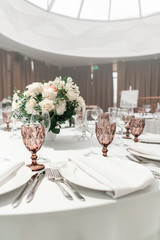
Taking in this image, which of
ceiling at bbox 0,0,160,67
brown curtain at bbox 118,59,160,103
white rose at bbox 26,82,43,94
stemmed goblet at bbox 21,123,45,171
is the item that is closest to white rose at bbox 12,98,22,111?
white rose at bbox 26,82,43,94

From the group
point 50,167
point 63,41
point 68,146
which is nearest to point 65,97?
point 68,146

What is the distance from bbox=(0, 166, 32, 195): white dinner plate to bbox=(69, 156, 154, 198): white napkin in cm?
19

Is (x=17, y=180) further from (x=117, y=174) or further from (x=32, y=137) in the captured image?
(x=117, y=174)

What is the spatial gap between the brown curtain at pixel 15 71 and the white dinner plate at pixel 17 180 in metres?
6.76

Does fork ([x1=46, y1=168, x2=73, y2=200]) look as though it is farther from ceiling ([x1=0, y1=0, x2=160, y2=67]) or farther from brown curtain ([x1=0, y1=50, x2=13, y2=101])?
brown curtain ([x1=0, y1=50, x2=13, y2=101])

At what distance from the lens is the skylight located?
6064 millimetres

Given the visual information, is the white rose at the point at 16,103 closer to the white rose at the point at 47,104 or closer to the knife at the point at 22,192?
the white rose at the point at 47,104

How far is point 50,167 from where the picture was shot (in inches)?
31.2

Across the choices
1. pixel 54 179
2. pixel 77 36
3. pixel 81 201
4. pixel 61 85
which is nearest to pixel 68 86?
pixel 61 85

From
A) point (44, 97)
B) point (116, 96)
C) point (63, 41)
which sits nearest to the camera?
point (44, 97)

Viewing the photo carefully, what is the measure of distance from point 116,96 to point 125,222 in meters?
8.99

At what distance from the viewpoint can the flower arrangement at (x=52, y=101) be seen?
114 cm

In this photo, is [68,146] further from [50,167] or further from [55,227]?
[55,227]

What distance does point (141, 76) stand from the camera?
8750 millimetres
